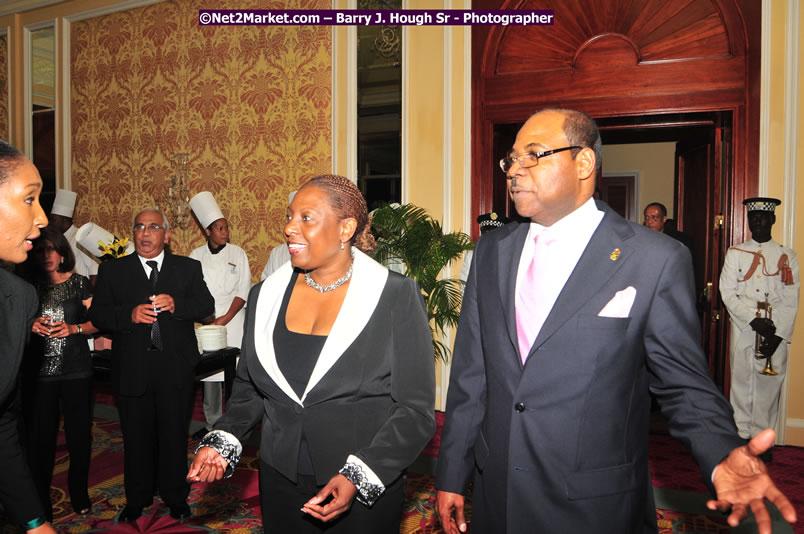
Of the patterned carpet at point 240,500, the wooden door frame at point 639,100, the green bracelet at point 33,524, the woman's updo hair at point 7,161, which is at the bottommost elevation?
the patterned carpet at point 240,500

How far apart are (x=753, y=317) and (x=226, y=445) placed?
4.44 meters

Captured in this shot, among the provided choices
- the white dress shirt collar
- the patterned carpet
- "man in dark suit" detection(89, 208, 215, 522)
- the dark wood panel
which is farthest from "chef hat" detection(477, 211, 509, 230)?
the white dress shirt collar

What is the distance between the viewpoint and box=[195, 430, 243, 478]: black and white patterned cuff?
1.66m

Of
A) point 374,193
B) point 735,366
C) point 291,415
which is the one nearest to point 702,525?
point 735,366

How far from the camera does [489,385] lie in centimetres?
165

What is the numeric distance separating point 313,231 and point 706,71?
4538mm

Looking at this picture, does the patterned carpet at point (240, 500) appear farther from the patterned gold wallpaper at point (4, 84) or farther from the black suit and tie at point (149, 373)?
the patterned gold wallpaper at point (4, 84)

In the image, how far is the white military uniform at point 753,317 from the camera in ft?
15.2

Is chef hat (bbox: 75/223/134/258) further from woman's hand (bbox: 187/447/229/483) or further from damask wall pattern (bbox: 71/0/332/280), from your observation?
woman's hand (bbox: 187/447/229/483)

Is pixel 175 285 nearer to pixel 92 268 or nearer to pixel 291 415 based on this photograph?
pixel 291 415

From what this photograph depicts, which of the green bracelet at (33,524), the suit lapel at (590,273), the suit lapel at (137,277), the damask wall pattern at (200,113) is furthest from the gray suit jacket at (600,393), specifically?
the damask wall pattern at (200,113)

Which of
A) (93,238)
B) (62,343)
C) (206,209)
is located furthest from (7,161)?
(206,209)

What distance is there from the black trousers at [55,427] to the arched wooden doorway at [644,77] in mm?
3641

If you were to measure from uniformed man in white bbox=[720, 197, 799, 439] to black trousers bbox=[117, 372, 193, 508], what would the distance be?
408 cm
